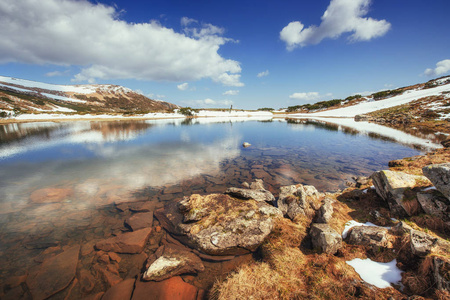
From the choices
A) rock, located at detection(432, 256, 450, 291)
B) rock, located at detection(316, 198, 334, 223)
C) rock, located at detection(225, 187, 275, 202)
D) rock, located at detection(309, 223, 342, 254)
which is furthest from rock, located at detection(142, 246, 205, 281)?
rock, located at detection(432, 256, 450, 291)

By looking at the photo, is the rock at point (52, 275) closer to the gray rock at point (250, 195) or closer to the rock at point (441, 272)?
the gray rock at point (250, 195)

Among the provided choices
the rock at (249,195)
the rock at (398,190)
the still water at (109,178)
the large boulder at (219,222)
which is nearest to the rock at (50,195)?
the still water at (109,178)

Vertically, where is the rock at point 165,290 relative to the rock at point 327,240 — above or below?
below

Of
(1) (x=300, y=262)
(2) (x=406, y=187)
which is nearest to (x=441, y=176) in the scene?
(2) (x=406, y=187)

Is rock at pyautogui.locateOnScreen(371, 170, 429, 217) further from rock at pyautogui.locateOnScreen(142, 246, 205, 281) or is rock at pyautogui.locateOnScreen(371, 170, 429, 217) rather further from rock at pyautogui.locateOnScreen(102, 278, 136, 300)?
rock at pyautogui.locateOnScreen(102, 278, 136, 300)

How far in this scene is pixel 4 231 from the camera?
812 centimetres

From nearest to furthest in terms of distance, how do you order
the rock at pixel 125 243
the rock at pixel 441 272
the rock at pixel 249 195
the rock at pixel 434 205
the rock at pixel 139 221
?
the rock at pixel 441 272, the rock at pixel 434 205, the rock at pixel 125 243, the rock at pixel 139 221, the rock at pixel 249 195

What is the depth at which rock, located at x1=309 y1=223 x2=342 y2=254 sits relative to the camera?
6004 mm

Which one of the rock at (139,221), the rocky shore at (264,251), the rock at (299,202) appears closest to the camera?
the rocky shore at (264,251)

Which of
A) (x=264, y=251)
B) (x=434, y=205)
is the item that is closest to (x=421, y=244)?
(x=434, y=205)

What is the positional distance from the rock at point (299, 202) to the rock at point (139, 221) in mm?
7215

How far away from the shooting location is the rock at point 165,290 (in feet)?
17.3

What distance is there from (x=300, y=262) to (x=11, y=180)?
2189cm

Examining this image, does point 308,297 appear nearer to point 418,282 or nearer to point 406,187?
point 418,282
